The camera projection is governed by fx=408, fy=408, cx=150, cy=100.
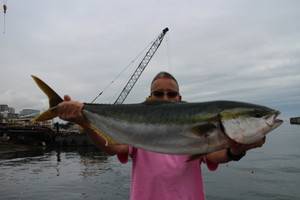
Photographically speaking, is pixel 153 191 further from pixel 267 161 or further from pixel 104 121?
pixel 267 161

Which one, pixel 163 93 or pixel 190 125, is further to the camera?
pixel 163 93

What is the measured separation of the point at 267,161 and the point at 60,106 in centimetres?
5714

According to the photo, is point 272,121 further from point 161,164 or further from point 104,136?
point 104,136

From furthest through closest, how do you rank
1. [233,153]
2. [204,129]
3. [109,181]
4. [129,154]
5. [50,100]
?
[109,181] < [129,154] < [50,100] < [233,153] < [204,129]

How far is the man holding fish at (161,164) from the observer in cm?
555

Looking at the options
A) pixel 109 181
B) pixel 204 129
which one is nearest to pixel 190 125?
pixel 204 129

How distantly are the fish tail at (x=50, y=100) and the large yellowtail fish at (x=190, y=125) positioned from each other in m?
0.88

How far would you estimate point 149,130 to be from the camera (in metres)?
5.21

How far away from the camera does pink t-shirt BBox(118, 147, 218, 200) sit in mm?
5543

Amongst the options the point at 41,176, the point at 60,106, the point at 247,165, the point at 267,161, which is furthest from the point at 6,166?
the point at 60,106

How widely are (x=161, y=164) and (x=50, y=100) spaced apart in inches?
73.2

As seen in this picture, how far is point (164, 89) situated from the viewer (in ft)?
19.4

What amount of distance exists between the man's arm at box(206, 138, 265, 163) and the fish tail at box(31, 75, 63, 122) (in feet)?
7.63

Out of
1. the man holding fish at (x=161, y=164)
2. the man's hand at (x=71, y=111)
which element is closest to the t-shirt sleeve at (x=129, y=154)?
the man holding fish at (x=161, y=164)
